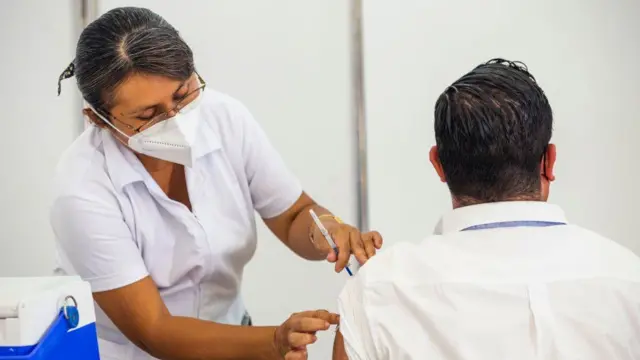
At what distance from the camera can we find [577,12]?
249 centimetres

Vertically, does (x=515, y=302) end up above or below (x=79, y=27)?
below

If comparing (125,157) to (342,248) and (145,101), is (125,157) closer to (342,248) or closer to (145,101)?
(145,101)

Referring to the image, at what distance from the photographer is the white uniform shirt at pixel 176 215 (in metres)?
1.45

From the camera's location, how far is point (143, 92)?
1427 mm

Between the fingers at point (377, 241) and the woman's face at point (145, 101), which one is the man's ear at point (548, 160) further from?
the woman's face at point (145, 101)

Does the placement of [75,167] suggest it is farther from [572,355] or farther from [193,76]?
[572,355]

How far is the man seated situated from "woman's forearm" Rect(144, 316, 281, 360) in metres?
0.32

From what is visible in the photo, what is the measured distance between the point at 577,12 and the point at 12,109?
2082mm

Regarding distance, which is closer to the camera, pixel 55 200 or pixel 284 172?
pixel 55 200

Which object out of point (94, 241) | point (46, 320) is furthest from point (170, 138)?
point (46, 320)

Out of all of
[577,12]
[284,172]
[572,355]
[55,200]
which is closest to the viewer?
[572,355]

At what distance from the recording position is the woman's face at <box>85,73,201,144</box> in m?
1.42

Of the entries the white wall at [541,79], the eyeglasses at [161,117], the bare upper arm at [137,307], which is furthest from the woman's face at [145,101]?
the white wall at [541,79]

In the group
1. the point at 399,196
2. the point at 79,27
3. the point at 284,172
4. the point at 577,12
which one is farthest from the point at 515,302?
the point at 79,27
